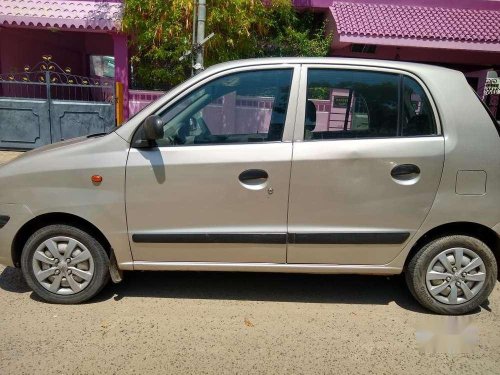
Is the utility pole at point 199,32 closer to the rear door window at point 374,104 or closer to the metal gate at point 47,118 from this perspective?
the rear door window at point 374,104

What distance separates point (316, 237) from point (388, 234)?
1.76 ft

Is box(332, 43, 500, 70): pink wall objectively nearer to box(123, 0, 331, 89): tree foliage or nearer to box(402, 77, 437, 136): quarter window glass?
box(123, 0, 331, 89): tree foliage

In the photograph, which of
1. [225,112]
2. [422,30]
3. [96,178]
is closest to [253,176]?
[225,112]

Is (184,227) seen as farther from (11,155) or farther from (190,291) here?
(11,155)

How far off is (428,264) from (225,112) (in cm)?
195

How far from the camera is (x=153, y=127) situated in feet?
9.77

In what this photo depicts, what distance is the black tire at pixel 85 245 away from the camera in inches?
128

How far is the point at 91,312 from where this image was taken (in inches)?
130

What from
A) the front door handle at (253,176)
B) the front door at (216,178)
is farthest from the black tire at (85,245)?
the front door handle at (253,176)

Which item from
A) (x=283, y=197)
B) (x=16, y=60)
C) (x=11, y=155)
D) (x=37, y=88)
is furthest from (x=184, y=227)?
(x=16, y=60)

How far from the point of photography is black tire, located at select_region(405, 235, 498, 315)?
326 cm

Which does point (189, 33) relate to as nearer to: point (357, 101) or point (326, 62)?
point (326, 62)

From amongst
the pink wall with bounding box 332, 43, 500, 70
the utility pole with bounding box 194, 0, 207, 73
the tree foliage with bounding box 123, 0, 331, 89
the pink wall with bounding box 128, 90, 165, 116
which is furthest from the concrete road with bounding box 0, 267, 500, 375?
the pink wall with bounding box 332, 43, 500, 70

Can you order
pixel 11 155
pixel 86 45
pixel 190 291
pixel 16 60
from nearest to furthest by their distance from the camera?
pixel 190 291, pixel 11 155, pixel 16 60, pixel 86 45
